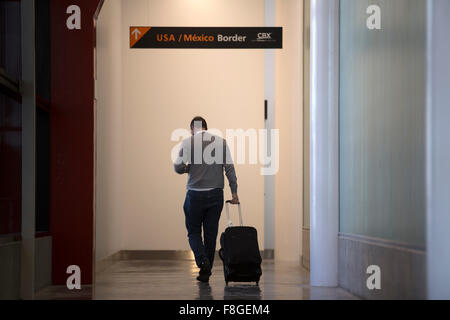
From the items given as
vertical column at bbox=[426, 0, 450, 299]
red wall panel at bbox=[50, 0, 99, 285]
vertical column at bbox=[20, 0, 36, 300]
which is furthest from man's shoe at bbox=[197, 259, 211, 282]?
vertical column at bbox=[426, 0, 450, 299]

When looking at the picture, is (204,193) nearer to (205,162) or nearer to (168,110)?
(205,162)

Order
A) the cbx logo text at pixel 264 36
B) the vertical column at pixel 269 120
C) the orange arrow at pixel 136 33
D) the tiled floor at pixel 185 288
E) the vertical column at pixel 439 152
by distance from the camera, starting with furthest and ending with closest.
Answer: the vertical column at pixel 269 120, the cbx logo text at pixel 264 36, the orange arrow at pixel 136 33, the tiled floor at pixel 185 288, the vertical column at pixel 439 152

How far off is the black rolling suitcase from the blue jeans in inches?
15.3

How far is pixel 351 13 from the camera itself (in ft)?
19.9

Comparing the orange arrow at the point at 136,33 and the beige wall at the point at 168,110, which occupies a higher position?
the orange arrow at the point at 136,33

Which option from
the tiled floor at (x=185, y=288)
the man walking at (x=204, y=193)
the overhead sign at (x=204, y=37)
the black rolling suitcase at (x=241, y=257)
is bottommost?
the tiled floor at (x=185, y=288)

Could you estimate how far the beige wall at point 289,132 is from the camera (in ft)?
30.6

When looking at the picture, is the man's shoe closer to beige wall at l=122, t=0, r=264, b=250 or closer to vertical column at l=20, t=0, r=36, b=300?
vertical column at l=20, t=0, r=36, b=300

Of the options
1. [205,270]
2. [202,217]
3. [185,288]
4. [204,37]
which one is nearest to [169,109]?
[204,37]

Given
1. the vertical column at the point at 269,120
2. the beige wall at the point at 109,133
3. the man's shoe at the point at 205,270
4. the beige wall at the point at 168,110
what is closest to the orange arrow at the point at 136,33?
the beige wall at the point at 109,133

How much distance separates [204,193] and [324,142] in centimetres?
124

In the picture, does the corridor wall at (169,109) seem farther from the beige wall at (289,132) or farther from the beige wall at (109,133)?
the beige wall at (289,132)

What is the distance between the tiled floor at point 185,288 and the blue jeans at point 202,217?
321 mm
